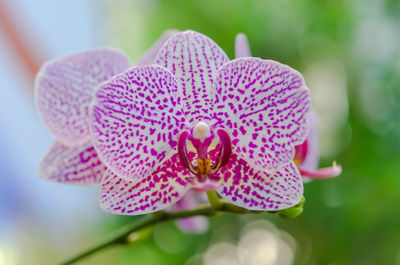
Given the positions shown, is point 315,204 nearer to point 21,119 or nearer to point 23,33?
point 23,33

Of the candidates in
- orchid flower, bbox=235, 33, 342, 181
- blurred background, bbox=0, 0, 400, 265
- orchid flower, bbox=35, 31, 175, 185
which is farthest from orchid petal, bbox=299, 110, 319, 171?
blurred background, bbox=0, 0, 400, 265

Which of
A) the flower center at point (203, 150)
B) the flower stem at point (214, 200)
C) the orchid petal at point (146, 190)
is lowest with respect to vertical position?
the flower stem at point (214, 200)

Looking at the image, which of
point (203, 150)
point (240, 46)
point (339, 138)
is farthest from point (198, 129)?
point (339, 138)

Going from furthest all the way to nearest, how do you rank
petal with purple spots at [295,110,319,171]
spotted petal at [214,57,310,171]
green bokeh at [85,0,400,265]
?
green bokeh at [85,0,400,265]
petal with purple spots at [295,110,319,171]
spotted petal at [214,57,310,171]

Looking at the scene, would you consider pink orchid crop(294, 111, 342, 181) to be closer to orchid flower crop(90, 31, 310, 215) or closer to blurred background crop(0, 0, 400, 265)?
orchid flower crop(90, 31, 310, 215)

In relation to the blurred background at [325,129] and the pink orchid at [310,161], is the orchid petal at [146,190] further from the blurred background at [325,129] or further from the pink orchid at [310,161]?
the blurred background at [325,129]

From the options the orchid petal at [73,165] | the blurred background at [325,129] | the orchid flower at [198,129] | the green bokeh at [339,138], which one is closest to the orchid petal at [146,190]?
the orchid flower at [198,129]
